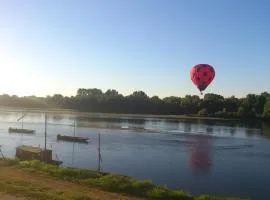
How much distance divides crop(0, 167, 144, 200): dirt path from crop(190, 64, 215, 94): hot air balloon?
2453 cm

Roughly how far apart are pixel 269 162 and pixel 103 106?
142 metres

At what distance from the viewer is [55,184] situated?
23.1 metres

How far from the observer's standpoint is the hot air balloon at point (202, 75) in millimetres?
46406

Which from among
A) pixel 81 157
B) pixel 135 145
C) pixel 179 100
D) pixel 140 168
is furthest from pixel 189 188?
pixel 179 100

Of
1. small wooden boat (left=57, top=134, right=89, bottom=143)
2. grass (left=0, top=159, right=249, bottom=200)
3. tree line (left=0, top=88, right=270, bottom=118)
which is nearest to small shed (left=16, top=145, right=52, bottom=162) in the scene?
grass (left=0, top=159, right=249, bottom=200)

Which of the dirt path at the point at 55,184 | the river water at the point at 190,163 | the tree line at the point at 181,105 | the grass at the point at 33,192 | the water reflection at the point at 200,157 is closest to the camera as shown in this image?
the grass at the point at 33,192

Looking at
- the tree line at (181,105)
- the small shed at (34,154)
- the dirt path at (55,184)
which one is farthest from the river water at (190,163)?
the tree line at (181,105)

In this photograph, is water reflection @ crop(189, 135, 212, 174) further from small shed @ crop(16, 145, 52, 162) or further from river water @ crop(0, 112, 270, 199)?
small shed @ crop(16, 145, 52, 162)

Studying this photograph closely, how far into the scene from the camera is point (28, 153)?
135 ft

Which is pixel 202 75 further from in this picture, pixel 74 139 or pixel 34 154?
pixel 74 139

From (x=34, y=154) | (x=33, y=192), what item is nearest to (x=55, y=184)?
(x=33, y=192)

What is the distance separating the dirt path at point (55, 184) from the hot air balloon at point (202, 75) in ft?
80.5

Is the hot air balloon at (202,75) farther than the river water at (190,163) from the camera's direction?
Yes

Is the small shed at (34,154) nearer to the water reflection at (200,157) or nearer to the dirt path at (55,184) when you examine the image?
the dirt path at (55,184)
